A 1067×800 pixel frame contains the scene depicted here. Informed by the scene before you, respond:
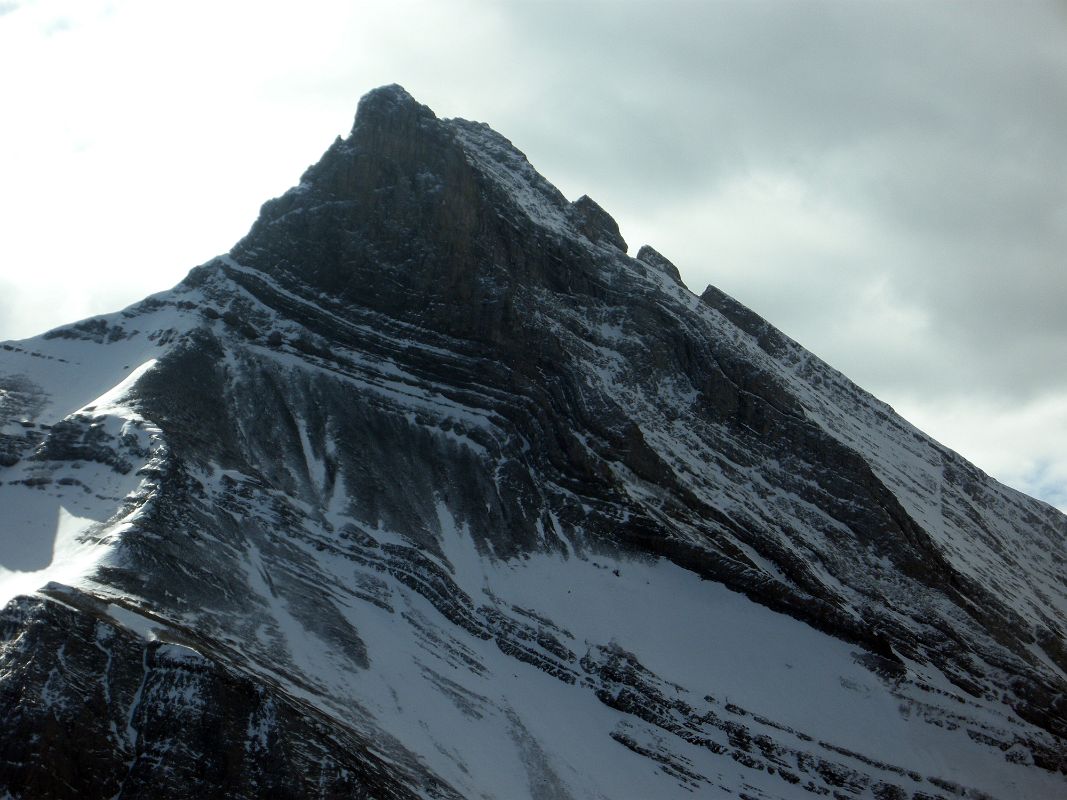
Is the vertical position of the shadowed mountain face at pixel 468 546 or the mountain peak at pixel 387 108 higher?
the mountain peak at pixel 387 108

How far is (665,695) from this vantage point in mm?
104062

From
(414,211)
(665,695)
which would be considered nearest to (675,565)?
(665,695)

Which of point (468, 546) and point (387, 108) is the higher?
point (387, 108)

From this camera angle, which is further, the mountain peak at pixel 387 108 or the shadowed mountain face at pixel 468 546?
the mountain peak at pixel 387 108

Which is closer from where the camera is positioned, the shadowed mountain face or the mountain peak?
the shadowed mountain face

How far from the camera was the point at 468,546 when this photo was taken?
115250 mm

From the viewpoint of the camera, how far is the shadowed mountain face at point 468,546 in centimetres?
7306

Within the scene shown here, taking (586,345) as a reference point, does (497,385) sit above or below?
below

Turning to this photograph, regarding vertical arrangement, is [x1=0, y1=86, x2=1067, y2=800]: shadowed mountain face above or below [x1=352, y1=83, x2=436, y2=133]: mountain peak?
below

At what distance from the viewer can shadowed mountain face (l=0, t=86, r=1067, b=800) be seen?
73.1 metres

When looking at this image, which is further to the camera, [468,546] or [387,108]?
[387,108]

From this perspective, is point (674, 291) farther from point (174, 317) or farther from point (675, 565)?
point (174, 317)

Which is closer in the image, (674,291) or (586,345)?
(586,345)

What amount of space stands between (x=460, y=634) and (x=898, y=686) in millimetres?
43022
